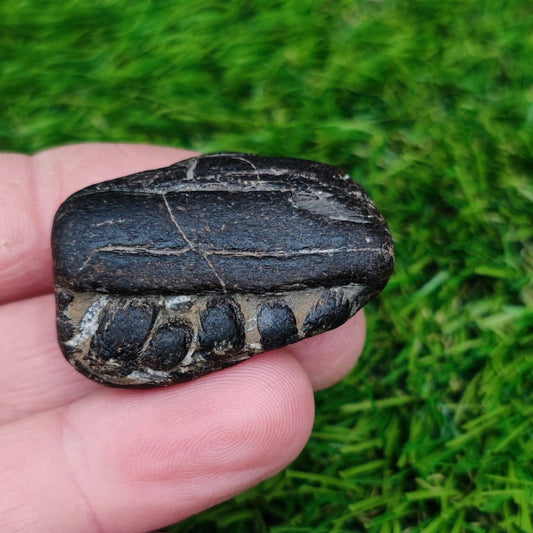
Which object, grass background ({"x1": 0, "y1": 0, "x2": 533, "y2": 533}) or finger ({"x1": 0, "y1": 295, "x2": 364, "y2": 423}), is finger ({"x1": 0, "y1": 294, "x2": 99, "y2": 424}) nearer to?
finger ({"x1": 0, "y1": 295, "x2": 364, "y2": 423})

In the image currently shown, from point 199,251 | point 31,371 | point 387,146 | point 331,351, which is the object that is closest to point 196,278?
point 199,251

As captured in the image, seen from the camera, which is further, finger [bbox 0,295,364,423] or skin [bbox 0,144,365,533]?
finger [bbox 0,295,364,423]

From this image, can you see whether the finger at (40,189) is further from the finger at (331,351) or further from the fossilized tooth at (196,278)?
the finger at (331,351)

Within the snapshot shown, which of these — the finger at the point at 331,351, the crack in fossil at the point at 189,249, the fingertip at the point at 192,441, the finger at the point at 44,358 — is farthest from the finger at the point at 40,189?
the finger at the point at 331,351

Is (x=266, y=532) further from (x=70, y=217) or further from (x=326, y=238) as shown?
(x=70, y=217)

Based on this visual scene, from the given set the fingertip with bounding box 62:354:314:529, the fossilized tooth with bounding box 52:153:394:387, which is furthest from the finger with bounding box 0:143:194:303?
the fingertip with bounding box 62:354:314:529

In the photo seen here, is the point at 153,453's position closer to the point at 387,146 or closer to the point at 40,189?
the point at 40,189
